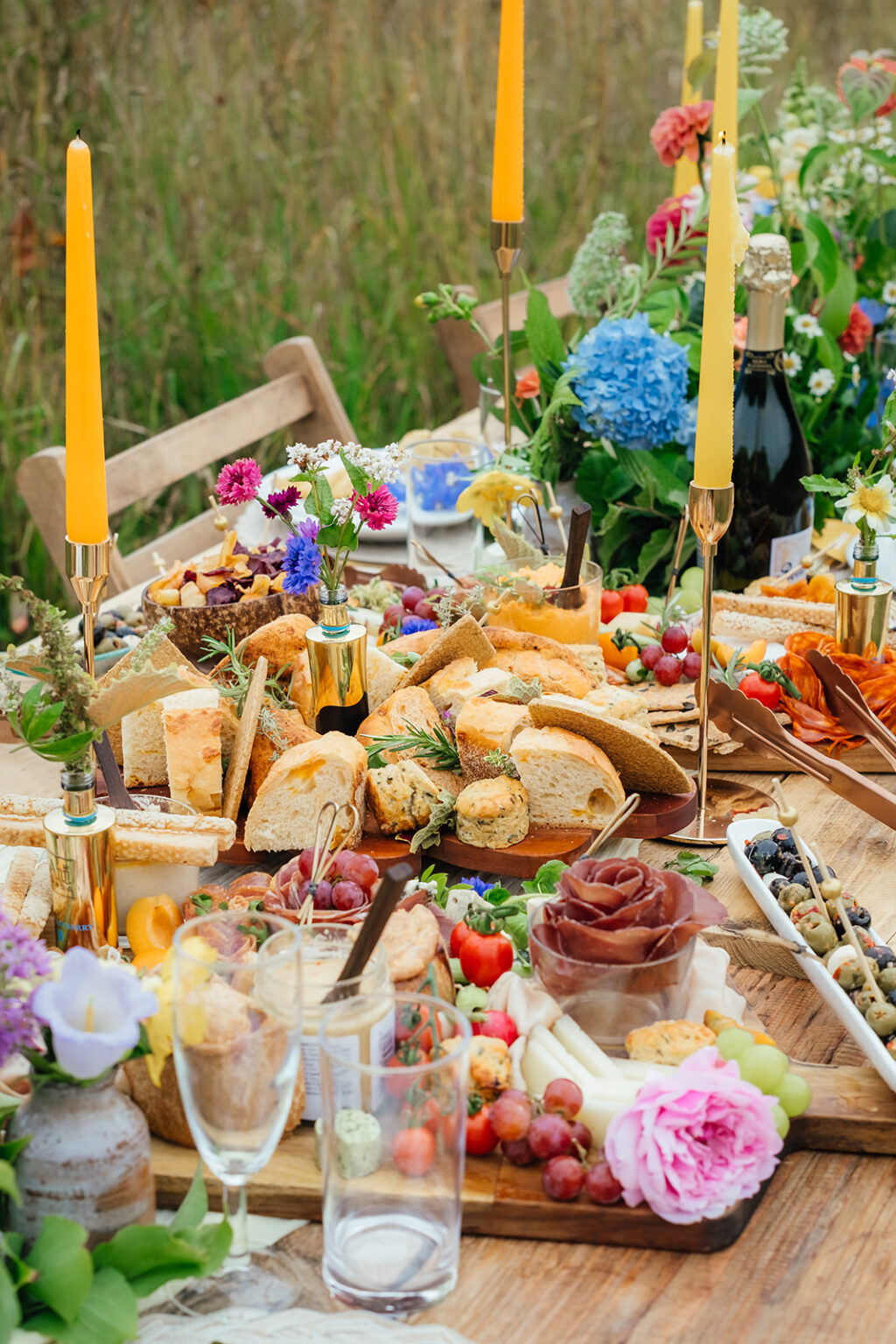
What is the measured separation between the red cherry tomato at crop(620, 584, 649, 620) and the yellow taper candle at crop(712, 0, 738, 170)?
1.87 feet

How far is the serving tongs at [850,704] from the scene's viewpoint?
147 centimetres

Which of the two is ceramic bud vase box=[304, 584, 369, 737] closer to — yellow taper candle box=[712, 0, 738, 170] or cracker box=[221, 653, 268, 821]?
cracker box=[221, 653, 268, 821]

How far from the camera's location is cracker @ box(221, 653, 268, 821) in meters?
1.34

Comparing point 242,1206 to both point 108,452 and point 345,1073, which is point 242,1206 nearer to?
point 345,1073

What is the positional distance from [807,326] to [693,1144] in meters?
1.58

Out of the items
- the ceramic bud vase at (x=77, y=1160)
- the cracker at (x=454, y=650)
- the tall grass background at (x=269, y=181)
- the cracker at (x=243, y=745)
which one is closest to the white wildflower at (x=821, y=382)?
the cracker at (x=454, y=650)

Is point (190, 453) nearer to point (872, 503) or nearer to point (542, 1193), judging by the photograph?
point (872, 503)

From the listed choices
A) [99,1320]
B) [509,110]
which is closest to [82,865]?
[99,1320]

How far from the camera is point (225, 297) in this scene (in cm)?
430

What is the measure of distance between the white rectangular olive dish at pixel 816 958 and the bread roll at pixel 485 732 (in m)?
0.22

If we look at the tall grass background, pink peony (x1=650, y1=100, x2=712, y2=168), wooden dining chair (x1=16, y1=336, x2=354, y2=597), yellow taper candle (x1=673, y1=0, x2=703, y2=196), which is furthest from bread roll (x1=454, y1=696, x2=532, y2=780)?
the tall grass background

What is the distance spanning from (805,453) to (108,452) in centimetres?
263

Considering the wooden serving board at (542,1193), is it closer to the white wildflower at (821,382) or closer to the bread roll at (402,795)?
the bread roll at (402,795)

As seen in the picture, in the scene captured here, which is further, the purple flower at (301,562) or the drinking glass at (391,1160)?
the purple flower at (301,562)
